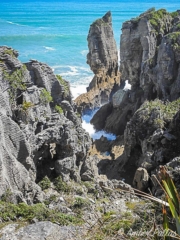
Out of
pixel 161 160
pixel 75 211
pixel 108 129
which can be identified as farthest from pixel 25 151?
pixel 108 129

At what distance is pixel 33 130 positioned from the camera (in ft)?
55.0

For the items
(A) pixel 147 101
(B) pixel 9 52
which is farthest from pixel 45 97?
(A) pixel 147 101

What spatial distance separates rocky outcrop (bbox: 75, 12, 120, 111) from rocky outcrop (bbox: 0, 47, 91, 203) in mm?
25982

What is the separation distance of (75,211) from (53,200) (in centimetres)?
159

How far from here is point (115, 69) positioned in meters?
51.2

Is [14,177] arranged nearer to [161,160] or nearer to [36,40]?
[161,160]

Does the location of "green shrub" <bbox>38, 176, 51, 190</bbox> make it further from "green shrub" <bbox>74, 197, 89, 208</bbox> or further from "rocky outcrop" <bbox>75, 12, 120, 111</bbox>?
"rocky outcrop" <bbox>75, 12, 120, 111</bbox>

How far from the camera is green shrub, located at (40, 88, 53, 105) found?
18.2 meters

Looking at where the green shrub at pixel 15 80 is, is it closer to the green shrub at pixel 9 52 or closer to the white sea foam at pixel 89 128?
the green shrub at pixel 9 52

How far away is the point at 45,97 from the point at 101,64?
30085 millimetres

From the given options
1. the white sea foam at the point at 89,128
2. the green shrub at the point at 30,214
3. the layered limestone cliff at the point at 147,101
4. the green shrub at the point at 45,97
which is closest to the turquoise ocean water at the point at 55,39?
the white sea foam at the point at 89,128

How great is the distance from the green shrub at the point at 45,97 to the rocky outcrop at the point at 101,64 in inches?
1038

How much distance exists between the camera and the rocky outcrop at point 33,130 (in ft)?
47.1

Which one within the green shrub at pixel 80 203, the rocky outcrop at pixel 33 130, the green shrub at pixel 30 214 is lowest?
the green shrub at pixel 80 203
